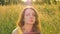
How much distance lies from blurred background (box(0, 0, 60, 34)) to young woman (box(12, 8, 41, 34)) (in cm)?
4

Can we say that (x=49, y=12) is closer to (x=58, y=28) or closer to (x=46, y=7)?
(x=46, y=7)

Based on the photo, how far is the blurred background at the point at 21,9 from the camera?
4.18ft

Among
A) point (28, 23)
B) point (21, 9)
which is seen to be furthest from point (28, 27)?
point (21, 9)

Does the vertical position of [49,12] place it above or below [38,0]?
below

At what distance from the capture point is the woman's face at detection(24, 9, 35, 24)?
4.11 feet

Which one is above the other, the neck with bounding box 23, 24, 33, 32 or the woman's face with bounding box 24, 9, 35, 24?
the woman's face with bounding box 24, 9, 35, 24

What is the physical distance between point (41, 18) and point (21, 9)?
0.18 metres

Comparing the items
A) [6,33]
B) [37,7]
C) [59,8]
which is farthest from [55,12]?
[6,33]

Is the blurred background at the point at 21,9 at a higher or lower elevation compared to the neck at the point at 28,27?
higher

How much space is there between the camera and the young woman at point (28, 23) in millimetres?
1257

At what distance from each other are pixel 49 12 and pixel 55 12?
0.05 metres

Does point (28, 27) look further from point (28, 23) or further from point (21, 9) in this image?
point (21, 9)

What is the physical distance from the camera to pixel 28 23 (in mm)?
1272

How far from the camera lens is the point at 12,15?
1277mm
